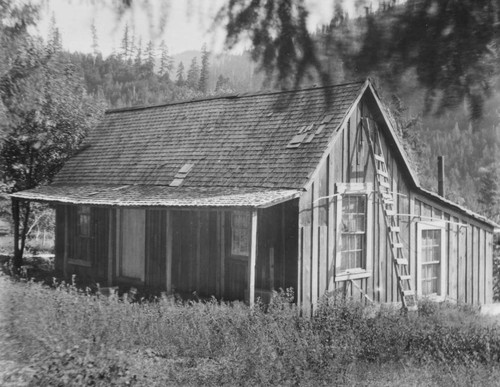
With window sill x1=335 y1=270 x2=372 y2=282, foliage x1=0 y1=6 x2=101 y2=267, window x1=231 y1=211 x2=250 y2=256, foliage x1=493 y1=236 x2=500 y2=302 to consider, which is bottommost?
foliage x1=493 y1=236 x2=500 y2=302

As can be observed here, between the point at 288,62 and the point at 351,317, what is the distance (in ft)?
25.7

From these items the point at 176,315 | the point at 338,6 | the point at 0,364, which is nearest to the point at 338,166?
the point at 176,315

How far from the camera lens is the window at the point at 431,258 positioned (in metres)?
15.2

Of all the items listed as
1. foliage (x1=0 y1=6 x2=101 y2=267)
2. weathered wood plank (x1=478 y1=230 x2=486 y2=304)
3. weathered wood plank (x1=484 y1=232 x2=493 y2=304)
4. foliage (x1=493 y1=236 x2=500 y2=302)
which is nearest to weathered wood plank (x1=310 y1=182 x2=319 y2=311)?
weathered wood plank (x1=478 y1=230 x2=486 y2=304)

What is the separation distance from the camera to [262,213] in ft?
41.0

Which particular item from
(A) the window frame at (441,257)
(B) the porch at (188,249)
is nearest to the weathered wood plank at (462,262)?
(A) the window frame at (441,257)

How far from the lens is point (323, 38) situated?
8.27 ft

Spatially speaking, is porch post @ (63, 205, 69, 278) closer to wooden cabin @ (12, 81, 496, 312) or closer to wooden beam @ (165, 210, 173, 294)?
wooden cabin @ (12, 81, 496, 312)

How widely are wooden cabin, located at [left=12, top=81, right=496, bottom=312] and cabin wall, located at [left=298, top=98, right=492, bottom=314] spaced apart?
3 centimetres

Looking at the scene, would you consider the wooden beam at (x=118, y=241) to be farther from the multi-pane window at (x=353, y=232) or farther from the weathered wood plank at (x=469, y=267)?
the weathered wood plank at (x=469, y=267)

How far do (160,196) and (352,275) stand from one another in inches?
187

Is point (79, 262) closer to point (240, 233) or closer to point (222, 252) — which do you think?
point (222, 252)

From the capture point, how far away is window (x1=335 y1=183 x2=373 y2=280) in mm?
12883

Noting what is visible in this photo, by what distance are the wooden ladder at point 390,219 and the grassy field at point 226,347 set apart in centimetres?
233
